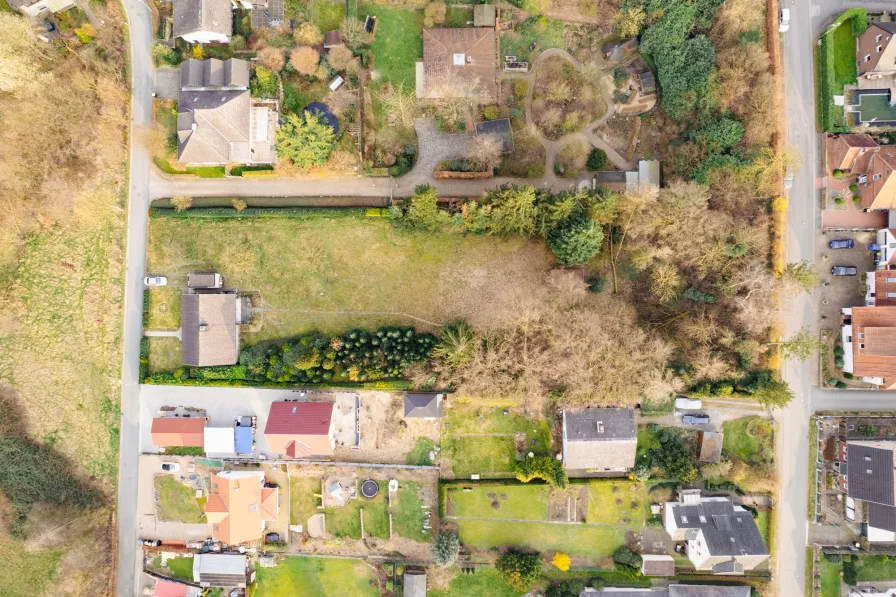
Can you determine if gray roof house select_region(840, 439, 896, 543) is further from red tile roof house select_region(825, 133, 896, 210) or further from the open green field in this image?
the open green field

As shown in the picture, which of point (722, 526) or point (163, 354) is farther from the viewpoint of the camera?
point (163, 354)

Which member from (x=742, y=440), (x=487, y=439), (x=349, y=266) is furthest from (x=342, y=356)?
(x=742, y=440)

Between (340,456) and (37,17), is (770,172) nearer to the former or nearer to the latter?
(340,456)

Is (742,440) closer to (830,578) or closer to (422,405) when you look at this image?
(830,578)

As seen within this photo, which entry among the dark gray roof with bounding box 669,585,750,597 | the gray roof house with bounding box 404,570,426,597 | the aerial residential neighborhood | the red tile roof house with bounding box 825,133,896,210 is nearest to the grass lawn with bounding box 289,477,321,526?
the aerial residential neighborhood

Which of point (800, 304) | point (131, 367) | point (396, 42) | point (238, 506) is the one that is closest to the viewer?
point (238, 506)
